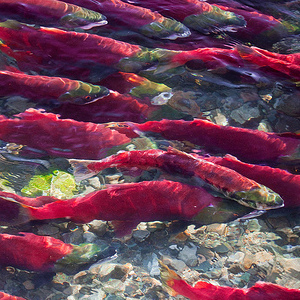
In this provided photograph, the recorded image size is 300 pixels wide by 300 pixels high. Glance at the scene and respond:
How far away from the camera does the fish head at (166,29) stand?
3.04m

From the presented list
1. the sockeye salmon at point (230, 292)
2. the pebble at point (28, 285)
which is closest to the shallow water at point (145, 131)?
the pebble at point (28, 285)

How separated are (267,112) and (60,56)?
168 centimetres

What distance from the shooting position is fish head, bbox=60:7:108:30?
9.62ft

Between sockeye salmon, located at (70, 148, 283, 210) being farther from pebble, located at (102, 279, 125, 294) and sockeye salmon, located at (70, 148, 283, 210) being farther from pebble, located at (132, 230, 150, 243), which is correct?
pebble, located at (102, 279, 125, 294)

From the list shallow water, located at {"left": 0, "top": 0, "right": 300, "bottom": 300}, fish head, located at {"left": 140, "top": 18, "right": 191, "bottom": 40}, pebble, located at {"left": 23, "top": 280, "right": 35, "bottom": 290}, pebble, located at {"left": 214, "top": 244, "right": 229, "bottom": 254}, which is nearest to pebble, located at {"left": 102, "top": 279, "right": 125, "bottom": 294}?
shallow water, located at {"left": 0, "top": 0, "right": 300, "bottom": 300}

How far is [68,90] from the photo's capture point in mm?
2346

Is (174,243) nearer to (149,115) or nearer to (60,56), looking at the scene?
(149,115)

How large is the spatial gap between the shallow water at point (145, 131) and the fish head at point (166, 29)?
1 cm

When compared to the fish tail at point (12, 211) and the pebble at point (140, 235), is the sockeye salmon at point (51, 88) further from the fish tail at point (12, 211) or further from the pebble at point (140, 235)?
the pebble at point (140, 235)

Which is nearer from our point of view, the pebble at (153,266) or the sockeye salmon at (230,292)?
the sockeye salmon at (230,292)

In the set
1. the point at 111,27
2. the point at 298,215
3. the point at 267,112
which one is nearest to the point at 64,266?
the point at 298,215

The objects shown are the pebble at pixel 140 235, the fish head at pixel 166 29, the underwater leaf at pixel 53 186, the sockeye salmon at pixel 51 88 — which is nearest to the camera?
the pebble at pixel 140 235

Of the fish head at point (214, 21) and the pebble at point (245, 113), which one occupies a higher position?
the fish head at point (214, 21)

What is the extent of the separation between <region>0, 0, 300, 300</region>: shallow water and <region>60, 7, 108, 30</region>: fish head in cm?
4
